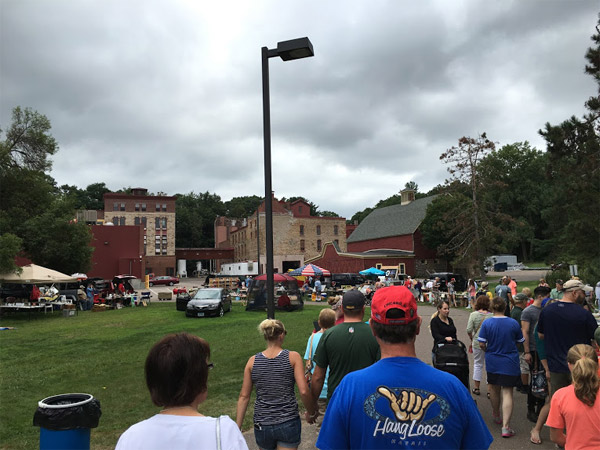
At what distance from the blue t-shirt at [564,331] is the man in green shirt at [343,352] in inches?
104

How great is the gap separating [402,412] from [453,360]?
4.36 m

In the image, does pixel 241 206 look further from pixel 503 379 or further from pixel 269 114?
pixel 503 379

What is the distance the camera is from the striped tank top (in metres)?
3.86

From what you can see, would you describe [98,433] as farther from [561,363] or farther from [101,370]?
[561,363]

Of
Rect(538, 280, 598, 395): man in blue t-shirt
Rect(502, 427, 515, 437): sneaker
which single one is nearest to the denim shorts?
Rect(502, 427, 515, 437): sneaker

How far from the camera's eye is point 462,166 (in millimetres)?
38031

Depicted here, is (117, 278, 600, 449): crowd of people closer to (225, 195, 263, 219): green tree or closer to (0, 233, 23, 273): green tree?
(0, 233, 23, 273): green tree

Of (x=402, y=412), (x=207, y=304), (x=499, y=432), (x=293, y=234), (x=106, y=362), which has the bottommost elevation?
(x=106, y=362)

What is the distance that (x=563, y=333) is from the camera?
17.7 feet

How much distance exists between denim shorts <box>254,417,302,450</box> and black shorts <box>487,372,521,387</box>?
132 inches

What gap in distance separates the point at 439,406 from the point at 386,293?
585 mm

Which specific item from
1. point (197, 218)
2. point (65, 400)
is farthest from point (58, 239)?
point (197, 218)

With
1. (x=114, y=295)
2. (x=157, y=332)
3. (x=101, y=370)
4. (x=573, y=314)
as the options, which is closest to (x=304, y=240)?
(x=114, y=295)

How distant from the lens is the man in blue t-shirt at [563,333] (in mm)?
5344
